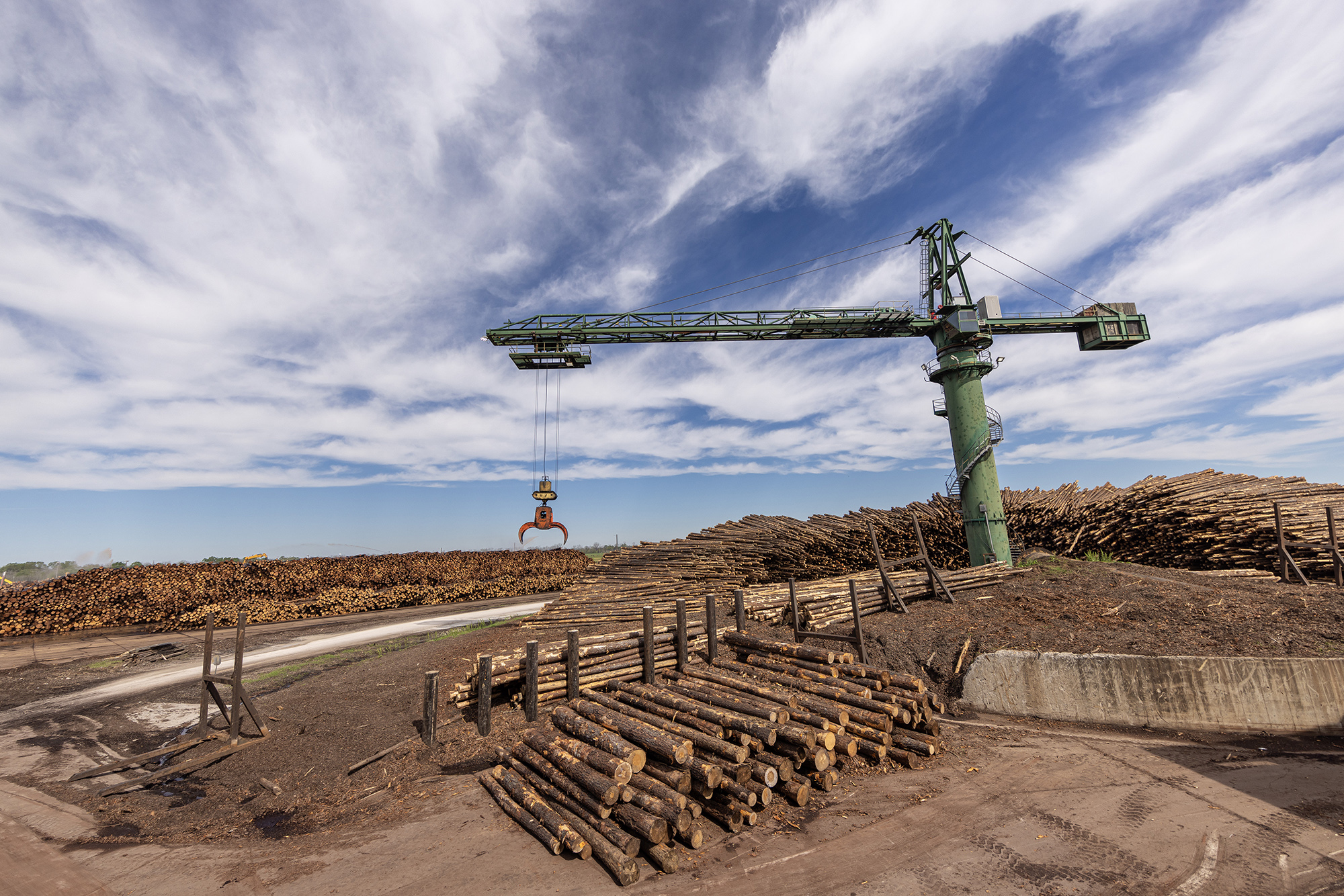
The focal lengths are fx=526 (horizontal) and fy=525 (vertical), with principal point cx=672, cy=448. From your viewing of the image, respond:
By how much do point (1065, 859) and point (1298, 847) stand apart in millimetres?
2394

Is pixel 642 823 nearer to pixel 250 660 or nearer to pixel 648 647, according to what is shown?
pixel 648 647

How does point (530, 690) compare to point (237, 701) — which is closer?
point (530, 690)

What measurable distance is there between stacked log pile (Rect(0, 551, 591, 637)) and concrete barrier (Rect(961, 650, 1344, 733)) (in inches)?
1180

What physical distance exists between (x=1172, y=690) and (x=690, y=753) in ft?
28.5

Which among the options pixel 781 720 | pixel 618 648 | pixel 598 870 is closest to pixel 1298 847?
pixel 781 720

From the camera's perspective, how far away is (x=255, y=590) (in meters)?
26.6

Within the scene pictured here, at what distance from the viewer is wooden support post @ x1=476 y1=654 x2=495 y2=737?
31.1 ft

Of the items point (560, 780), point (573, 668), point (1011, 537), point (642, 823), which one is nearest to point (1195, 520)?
point (1011, 537)

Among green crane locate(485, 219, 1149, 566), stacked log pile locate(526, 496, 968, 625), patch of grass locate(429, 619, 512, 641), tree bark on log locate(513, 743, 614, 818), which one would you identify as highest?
green crane locate(485, 219, 1149, 566)

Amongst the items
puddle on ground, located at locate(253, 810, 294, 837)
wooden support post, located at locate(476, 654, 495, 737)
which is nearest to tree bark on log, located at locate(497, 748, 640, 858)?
wooden support post, located at locate(476, 654, 495, 737)

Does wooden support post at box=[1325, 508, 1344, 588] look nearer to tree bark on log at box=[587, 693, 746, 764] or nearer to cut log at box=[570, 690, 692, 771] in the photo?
tree bark on log at box=[587, 693, 746, 764]

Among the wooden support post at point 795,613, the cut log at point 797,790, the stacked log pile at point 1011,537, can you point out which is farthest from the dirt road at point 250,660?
the cut log at point 797,790

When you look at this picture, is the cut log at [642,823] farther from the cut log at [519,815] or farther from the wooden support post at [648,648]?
the wooden support post at [648,648]

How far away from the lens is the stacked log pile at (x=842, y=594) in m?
14.4
